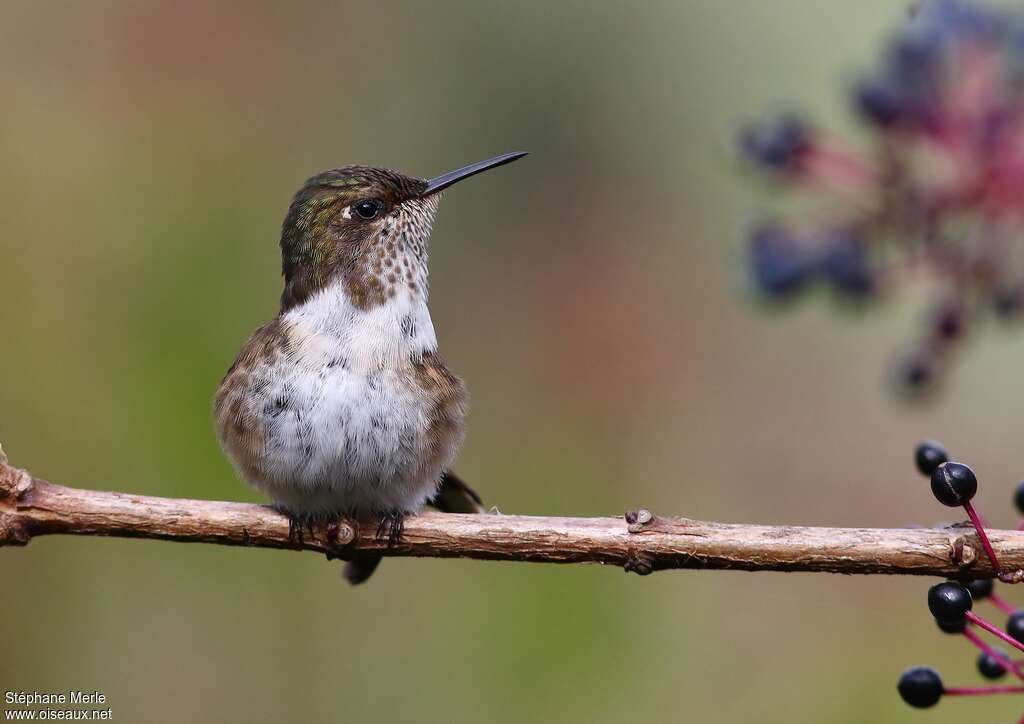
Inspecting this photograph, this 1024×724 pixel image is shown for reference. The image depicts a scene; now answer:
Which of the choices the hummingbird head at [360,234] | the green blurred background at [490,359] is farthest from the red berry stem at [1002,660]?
the green blurred background at [490,359]

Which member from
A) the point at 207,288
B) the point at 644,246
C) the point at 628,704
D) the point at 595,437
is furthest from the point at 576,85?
the point at 628,704

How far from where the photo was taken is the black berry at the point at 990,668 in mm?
2309

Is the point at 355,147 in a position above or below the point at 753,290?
above

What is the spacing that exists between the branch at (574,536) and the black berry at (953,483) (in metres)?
0.22

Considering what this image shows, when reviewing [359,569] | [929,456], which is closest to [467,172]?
[359,569]

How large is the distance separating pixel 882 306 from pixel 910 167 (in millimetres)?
300

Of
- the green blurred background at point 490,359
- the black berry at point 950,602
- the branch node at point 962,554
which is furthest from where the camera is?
the green blurred background at point 490,359

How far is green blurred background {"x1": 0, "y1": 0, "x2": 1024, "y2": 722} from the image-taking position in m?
5.18

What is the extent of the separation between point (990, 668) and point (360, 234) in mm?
2056

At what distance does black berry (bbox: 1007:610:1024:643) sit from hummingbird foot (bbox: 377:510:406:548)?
124 cm

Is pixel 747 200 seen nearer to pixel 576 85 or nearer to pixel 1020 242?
pixel 576 85

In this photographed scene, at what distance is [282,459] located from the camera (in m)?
3.17

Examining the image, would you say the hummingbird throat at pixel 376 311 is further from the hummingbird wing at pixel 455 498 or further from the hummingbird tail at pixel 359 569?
the hummingbird tail at pixel 359 569

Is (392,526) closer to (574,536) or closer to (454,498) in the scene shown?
(574,536)
